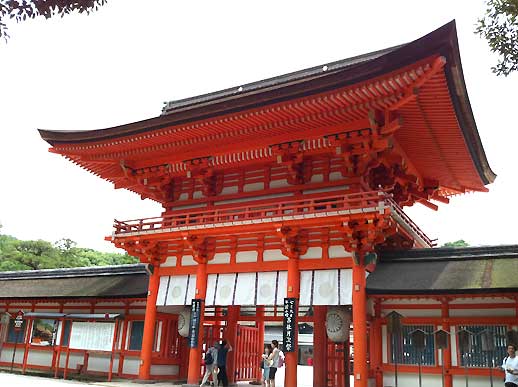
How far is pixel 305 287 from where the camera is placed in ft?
49.7

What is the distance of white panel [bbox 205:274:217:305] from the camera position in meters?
16.8

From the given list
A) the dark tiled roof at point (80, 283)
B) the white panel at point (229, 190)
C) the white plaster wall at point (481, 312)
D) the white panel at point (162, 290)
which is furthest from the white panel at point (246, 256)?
the white plaster wall at point (481, 312)

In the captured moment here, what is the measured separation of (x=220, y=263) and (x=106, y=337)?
529 centimetres

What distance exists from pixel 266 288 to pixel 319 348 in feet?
8.91

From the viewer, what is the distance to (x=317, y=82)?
→ 13.9 metres

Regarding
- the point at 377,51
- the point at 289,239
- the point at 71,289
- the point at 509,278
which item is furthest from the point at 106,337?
the point at 377,51

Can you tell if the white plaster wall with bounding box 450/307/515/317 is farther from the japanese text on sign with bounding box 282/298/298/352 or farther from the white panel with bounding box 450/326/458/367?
the japanese text on sign with bounding box 282/298/298/352

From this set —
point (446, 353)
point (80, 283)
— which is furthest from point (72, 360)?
point (446, 353)

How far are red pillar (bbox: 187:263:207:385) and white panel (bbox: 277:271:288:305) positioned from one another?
2855mm

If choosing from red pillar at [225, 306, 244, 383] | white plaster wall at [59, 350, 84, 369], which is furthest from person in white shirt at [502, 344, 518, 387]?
white plaster wall at [59, 350, 84, 369]

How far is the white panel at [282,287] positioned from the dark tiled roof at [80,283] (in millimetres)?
5793

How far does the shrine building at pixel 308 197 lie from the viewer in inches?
537

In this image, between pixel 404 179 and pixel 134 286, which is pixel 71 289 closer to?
pixel 134 286

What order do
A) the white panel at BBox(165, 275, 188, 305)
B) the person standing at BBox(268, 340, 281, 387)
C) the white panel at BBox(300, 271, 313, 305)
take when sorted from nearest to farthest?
the white panel at BBox(300, 271, 313, 305), the person standing at BBox(268, 340, 281, 387), the white panel at BBox(165, 275, 188, 305)
